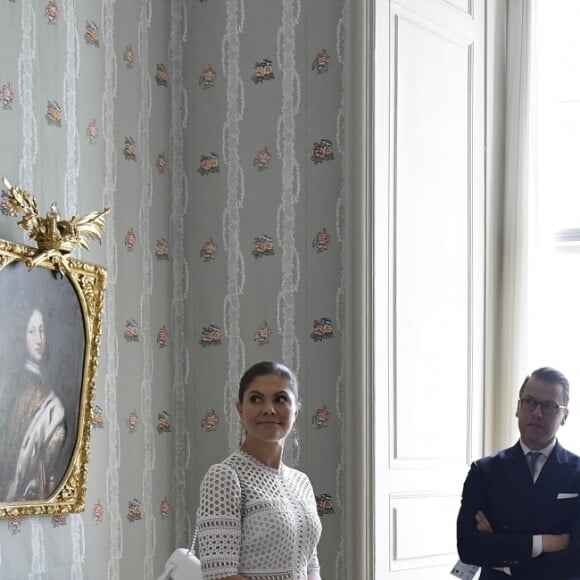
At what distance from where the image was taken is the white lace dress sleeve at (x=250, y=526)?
2613 mm

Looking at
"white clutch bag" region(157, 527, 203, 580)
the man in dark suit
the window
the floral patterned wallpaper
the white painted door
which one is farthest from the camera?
the window

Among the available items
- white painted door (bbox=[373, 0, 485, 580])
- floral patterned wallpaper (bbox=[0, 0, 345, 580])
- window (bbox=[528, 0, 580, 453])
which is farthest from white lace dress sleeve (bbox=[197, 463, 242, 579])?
window (bbox=[528, 0, 580, 453])

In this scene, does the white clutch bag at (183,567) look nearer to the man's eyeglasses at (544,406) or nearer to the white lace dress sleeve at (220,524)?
the white lace dress sleeve at (220,524)

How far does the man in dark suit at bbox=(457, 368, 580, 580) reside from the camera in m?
3.19

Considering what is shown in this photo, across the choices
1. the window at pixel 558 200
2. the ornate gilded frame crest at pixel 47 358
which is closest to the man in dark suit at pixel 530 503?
the ornate gilded frame crest at pixel 47 358

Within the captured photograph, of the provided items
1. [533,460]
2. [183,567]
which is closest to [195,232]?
[183,567]

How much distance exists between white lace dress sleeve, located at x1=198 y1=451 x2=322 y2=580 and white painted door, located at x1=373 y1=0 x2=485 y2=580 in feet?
4.50

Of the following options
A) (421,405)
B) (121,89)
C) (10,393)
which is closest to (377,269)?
(421,405)

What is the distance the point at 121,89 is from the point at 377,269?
3.90 ft

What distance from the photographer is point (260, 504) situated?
2.68 m

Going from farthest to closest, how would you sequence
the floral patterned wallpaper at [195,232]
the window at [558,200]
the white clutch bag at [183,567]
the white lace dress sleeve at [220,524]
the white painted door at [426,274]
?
the window at [558,200] < the white painted door at [426,274] < the floral patterned wallpaper at [195,232] < the white clutch bag at [183,567] < the white lace dress sleeve at [220,524]

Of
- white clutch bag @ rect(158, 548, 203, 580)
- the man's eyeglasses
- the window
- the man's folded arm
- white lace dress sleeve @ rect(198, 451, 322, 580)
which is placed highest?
the window

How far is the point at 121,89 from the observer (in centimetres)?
409

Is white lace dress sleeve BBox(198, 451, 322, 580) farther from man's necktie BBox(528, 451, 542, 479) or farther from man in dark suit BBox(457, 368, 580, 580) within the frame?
man's necktie BBox(528, 451, 542, 479)
